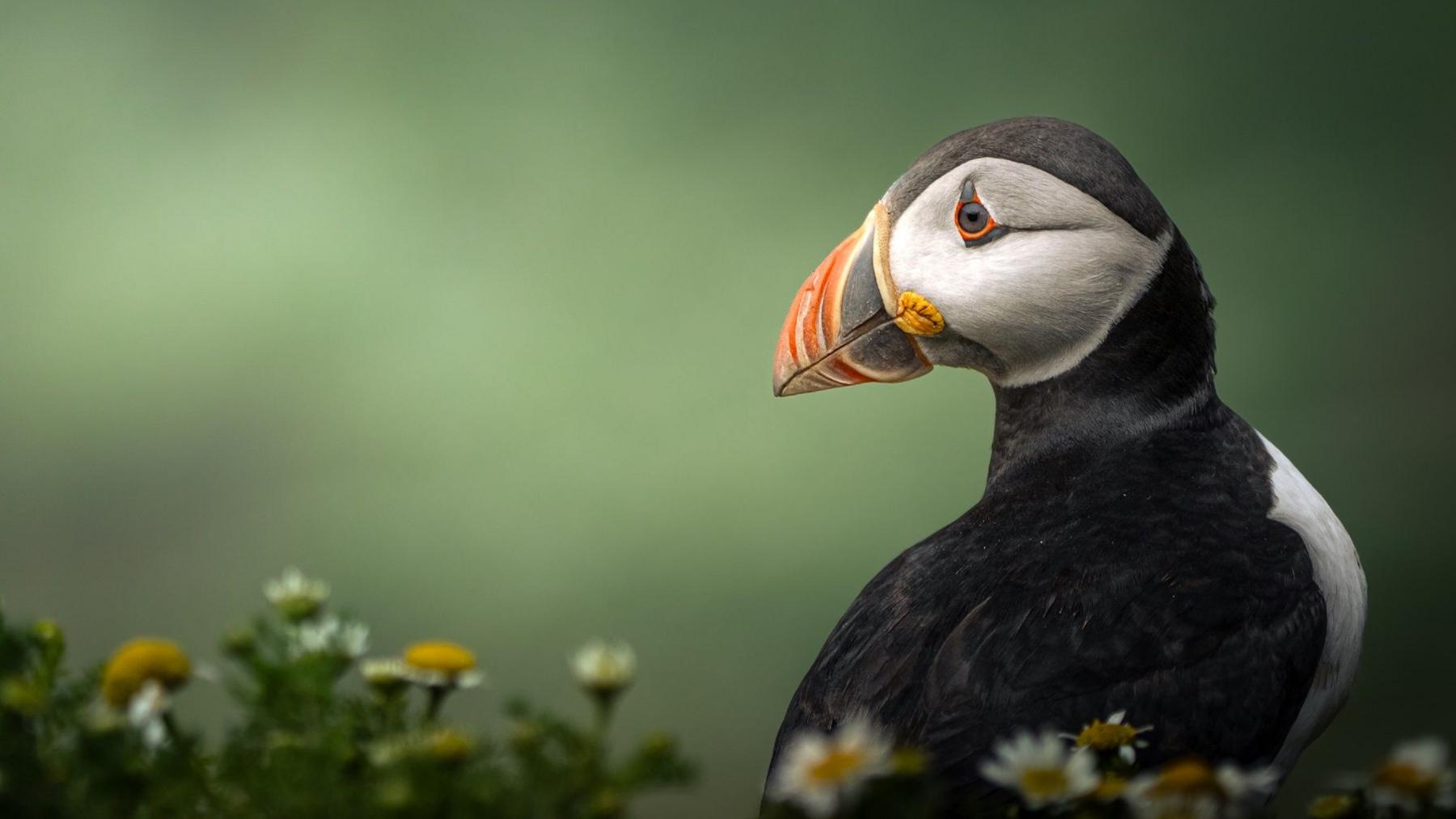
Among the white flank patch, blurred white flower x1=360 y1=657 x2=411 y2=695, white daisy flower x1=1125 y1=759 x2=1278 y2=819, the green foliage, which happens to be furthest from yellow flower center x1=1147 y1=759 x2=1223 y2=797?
the white flank patch

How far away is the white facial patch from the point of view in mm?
1551

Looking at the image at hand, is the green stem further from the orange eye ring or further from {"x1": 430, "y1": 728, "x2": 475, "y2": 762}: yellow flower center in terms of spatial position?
the orange eye ring

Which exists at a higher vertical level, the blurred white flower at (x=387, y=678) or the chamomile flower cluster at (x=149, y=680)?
the chamomile flower cluster at (x=149, y=680)

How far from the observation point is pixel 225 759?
0.77m

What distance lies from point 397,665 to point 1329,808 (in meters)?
0.60

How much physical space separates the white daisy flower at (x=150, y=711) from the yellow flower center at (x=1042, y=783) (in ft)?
1.64

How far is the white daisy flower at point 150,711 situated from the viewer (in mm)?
775

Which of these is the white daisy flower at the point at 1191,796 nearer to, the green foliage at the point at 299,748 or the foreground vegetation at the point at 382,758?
the foreground vegetation at the point at 382,758

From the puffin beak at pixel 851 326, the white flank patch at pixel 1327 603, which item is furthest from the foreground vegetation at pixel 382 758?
the puffin beak at pixel 851 326

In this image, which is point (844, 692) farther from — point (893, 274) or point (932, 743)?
point (893, 274)

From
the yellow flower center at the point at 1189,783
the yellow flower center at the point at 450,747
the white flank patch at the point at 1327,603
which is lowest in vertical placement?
the white flank patch at the point at 1327,603

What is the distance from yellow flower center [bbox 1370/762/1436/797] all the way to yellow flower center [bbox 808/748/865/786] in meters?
0.29

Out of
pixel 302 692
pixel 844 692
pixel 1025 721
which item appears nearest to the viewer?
pixel 302 692

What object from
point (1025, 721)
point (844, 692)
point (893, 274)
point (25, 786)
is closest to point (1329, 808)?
point (1025, 721)
